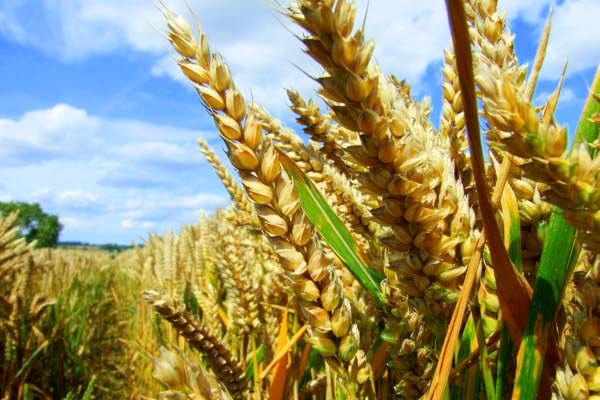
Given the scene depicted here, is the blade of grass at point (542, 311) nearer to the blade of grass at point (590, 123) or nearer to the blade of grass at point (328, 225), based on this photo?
the blade of grass at point (590, 123)

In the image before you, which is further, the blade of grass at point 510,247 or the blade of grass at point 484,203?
A: the blade of grass at point 510,247

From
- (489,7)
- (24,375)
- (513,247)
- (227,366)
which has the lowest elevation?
(24,375)

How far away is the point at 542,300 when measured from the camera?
13.1 inches

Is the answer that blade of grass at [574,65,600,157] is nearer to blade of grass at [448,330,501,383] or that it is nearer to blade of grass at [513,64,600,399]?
blade of grass at [513,64,600,399]

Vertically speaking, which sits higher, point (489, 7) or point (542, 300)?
point (489, 7)

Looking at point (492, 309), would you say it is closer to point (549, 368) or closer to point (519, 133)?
point (549, 368)

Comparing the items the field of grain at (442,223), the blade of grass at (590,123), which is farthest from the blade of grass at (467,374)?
the blade of grass at (590,123)

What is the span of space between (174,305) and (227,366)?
12 centimetres

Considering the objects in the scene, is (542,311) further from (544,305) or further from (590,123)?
(590,123)

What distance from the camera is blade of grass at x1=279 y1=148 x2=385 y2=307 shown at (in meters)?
0.49

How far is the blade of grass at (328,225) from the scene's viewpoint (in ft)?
1.61

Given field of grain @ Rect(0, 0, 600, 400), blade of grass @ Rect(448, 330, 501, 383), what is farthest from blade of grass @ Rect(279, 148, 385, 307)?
blade of grass @ Rect(448, 330, 501, 383)

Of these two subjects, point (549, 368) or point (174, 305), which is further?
point (174, 305)

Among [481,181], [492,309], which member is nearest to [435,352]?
[492,309]
